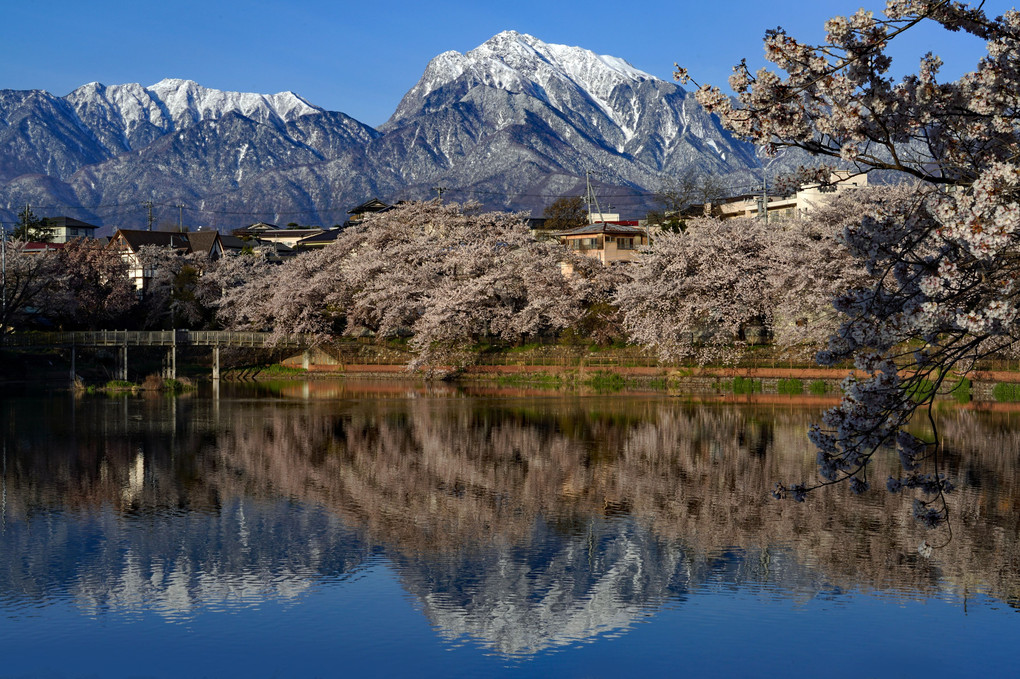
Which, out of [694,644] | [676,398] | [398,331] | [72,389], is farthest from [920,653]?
[398,331]

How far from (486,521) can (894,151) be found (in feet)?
44.0

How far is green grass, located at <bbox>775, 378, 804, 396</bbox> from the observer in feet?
181

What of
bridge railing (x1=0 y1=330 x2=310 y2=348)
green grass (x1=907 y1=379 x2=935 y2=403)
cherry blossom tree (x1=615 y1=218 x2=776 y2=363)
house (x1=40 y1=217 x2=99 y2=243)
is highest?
house (x1=40 y1=217 x2=99 y2=243)

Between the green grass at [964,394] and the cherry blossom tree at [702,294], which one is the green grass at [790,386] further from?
the green grass at [964,394]

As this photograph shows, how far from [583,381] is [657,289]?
Answer: 7283 millimetres

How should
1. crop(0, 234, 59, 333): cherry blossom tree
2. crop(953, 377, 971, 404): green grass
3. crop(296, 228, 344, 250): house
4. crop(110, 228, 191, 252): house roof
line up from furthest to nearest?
crop(296, 228, 344, 250): house, crop(110, 228, 191, 252): house roof, crop(0, 234, 59, 333): cherry blossom tree, crop(953, 377, 971, 404): green grass

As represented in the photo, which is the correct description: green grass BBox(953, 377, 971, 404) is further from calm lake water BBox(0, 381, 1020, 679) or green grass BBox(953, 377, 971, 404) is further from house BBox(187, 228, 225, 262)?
house BBox(187, 228, 225, 262)

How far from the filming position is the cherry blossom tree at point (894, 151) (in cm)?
1053

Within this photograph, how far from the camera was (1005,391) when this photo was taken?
167 feet

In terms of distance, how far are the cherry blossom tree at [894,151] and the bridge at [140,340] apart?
202ft

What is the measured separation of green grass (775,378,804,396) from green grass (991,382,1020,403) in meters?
9.36

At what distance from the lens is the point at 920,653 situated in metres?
13.9

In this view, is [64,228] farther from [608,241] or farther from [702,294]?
[702,294]

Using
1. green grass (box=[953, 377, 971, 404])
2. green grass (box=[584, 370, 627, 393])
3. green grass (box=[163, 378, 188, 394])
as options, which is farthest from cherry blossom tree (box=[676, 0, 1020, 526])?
green grass (box=[163, 378, 188, 394])
